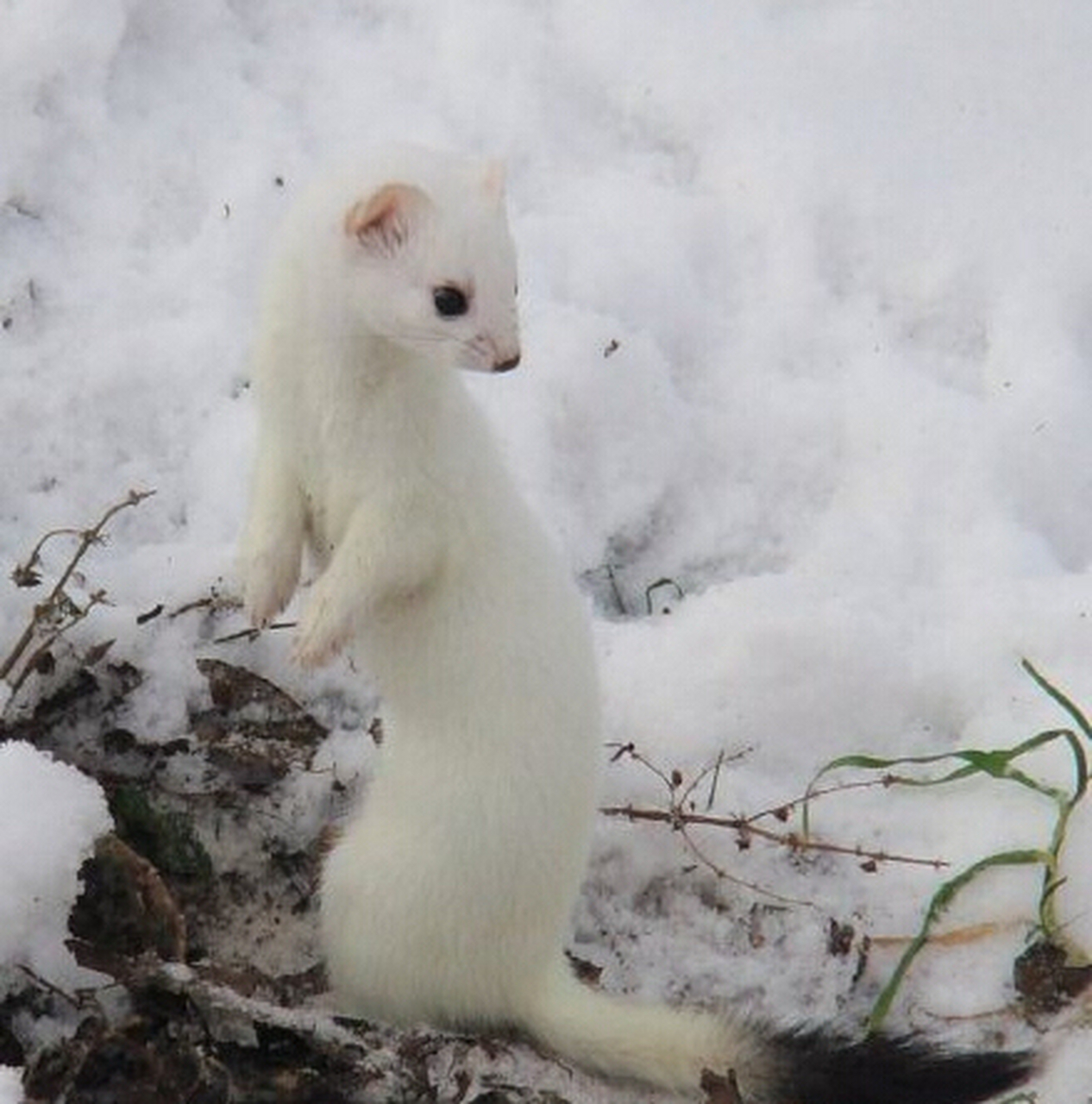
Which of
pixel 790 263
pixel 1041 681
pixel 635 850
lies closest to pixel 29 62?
pixel 790 263

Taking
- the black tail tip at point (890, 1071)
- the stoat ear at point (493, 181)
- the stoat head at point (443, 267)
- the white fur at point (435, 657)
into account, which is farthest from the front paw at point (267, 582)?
the black tail tip at point (890, 1071)

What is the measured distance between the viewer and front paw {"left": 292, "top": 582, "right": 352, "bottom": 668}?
216 cm

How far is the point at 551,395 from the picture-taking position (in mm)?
2955

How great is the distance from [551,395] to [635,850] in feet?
2.35

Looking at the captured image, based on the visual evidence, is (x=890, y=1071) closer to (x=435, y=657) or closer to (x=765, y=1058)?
(x=765, y=1058)

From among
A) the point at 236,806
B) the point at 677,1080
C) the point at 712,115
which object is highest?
the point at 712,115

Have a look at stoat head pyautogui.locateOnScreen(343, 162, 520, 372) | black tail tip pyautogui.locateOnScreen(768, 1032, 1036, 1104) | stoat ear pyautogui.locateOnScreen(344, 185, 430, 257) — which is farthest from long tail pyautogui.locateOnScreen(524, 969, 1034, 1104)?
stoat ear pyautogui.locateOnScreen(344, 185, 430, 257)

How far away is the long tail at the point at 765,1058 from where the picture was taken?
210cm

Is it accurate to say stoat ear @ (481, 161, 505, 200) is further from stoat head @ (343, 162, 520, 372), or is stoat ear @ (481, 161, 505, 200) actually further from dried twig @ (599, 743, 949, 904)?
dried twig @ (599, 743, 949, 904)

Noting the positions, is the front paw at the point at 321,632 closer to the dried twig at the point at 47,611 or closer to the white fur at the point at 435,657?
the white fur at the point at 435,657

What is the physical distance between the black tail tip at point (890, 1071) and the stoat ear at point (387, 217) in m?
0.93

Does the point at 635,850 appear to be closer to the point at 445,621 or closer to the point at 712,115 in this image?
the point at 445,621

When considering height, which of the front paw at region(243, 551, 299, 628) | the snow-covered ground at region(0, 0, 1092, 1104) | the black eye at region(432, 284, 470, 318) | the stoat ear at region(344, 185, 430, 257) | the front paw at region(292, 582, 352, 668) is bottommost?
Answer: the front paw at region(292, 582, 352, 668)

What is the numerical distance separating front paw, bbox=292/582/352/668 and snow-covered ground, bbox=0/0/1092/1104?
1.05ft
